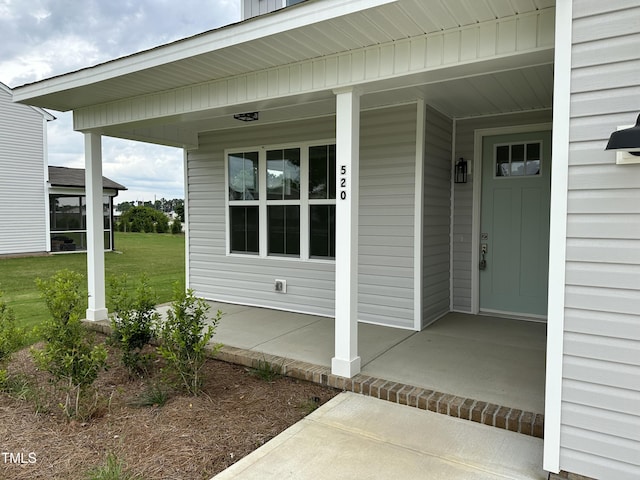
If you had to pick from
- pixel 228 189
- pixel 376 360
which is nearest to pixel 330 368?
pixel 376 360

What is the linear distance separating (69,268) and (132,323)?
28.8ft

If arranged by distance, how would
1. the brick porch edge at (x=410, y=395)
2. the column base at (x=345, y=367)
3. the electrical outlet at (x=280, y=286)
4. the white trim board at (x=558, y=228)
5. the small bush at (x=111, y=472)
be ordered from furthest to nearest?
the electrical outlet at (x=280, y=286)
the column base at (x=345, y=367)
the brick porch edge at (x=410, y=395)
the small bush at (x=111, y=472)
the white trim board at (x=558, y=228)

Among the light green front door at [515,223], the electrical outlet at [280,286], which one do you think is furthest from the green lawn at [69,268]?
the light green front door at [515,223]

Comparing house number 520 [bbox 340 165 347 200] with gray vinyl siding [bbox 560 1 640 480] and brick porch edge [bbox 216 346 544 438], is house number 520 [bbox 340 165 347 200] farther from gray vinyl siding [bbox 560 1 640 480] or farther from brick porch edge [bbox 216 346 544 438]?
gray vinyl siding [bbox 560 1 640 480]

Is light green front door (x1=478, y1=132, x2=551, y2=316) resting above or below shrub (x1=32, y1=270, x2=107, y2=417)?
above

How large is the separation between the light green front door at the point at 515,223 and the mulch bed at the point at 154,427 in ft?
9.51

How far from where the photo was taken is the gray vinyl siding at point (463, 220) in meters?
5.29

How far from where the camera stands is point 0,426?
2896 mm

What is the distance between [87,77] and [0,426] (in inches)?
123

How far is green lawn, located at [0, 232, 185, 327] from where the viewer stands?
22.3 ft

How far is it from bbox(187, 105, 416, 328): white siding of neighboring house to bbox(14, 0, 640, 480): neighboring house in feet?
0.08

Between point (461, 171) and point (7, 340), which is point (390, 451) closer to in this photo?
point (7, 340)

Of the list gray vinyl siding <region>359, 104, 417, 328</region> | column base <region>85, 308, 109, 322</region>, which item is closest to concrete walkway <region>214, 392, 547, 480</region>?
gray vinyl siding <region>359, 104, 417, 328</region>

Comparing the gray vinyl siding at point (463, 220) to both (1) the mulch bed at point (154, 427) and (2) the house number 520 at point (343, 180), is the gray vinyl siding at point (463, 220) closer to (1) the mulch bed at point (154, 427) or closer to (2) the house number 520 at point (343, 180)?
(2) the house number 520 at point (343, 180)
